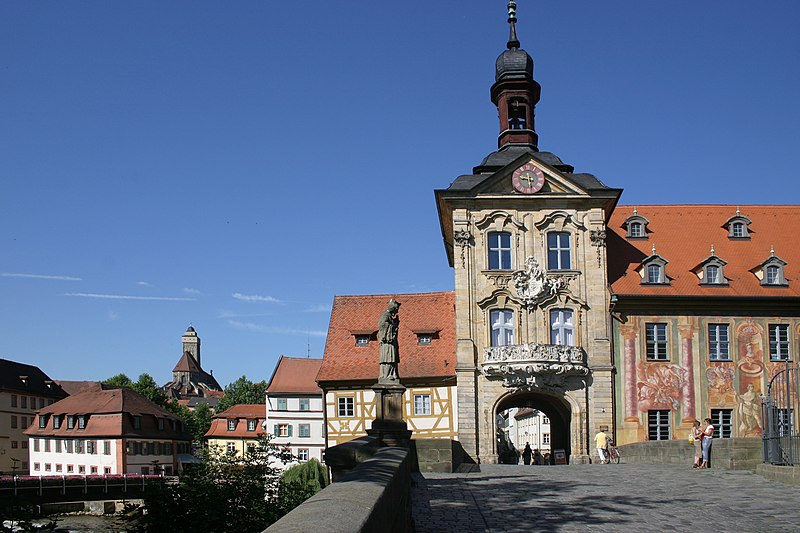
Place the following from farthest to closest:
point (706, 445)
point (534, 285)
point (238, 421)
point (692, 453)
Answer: point (238, 421) → point (534, 285) → point (692, 453) → point (706, 445)

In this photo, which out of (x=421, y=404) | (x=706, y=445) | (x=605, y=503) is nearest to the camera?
(x=605, y=503)

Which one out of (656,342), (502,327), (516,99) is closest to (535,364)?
(502,327)

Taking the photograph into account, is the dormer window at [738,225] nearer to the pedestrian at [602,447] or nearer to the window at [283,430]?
the pedestrian at [602,447]

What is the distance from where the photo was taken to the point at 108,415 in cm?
7275

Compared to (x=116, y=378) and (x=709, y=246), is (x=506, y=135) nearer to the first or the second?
(x=709, y=246)

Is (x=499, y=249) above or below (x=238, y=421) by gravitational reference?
above

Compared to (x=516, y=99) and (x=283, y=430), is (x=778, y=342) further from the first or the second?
(x=283, y=430)

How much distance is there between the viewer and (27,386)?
88.7m

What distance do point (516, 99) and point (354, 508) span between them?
3667cm

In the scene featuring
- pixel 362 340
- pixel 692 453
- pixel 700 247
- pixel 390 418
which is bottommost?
pixel 692 453

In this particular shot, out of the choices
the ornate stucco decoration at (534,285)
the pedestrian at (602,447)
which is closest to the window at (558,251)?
the ornate stucco decoration at (534,285)

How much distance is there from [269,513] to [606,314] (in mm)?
24982

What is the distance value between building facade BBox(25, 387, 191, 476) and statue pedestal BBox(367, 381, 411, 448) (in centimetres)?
5442

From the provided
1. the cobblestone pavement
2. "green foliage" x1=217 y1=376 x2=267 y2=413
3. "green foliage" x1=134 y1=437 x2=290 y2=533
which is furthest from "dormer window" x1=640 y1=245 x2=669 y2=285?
"green foliage" x1=217 y1=376 x2=267 y2=413
